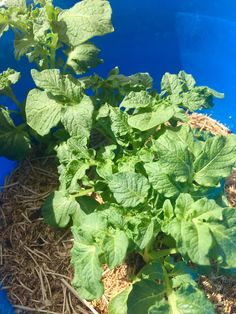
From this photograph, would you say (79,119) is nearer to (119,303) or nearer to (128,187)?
(128,187)

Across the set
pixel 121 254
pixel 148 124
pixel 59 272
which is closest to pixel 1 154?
pixel 59 272

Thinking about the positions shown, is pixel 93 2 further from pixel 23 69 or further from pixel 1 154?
pixel 1 154

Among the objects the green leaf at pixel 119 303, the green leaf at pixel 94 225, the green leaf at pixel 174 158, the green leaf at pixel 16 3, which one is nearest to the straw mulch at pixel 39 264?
the green leaf at pixel 119 303

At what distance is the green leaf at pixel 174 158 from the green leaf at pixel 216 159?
1.5 inches

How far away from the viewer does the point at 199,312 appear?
1.12 meters

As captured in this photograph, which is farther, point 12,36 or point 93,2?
point 12,36

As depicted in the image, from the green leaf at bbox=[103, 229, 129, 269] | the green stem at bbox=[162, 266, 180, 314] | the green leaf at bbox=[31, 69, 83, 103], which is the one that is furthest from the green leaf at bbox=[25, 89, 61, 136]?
the green stem at bbox=[162, 266, 180, 314]

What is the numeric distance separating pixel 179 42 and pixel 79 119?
0.76 metres

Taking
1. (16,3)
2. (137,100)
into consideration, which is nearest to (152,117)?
(137,100)

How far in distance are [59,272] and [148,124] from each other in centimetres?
54

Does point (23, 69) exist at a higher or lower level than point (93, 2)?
lower

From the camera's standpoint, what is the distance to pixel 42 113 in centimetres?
139

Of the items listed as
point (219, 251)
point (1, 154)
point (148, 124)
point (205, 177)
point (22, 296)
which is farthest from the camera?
point (1, 154)

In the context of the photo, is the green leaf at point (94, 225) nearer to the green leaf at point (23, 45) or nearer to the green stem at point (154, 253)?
the green stem at point (154, 253)
